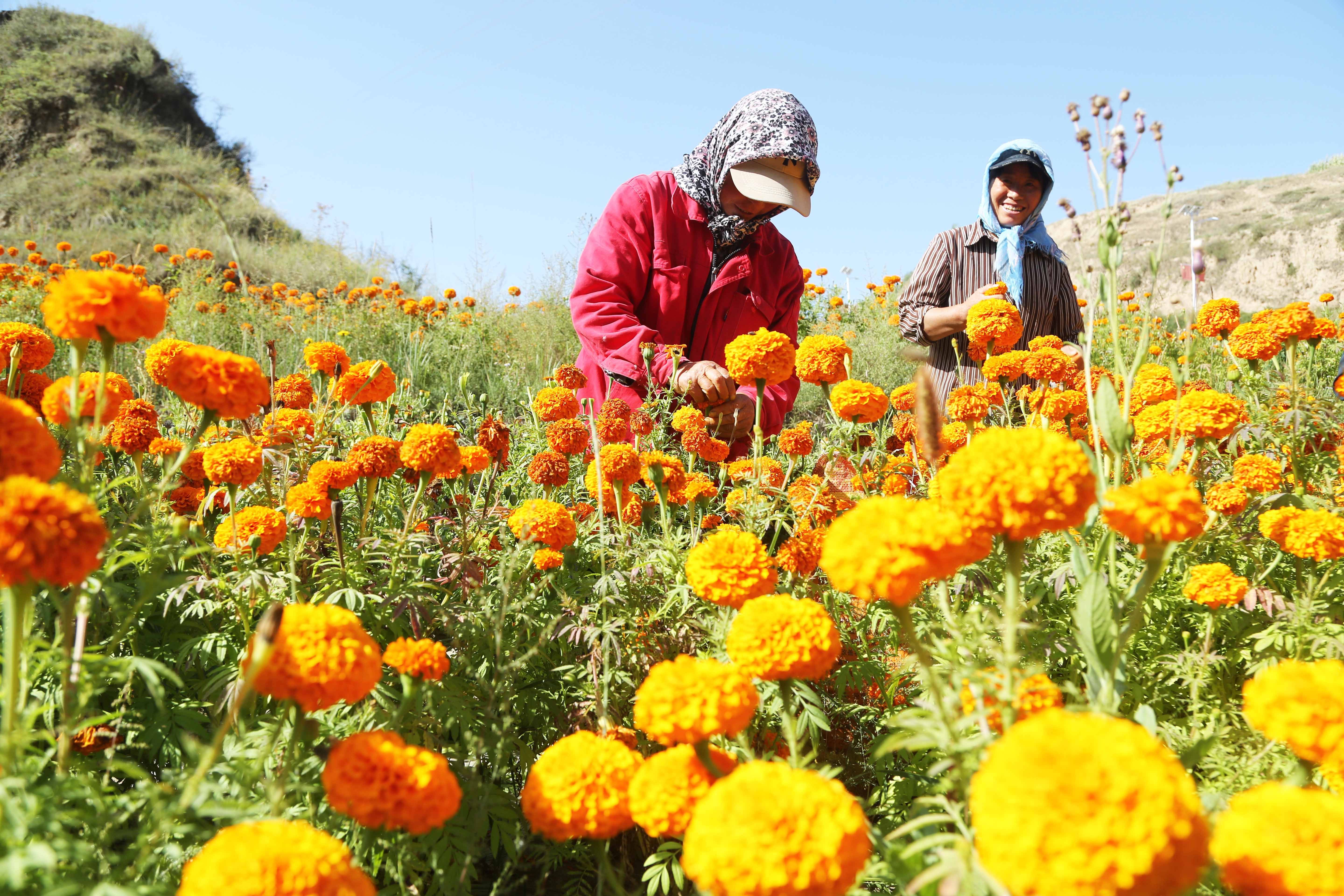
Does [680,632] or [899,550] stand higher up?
[899,550]

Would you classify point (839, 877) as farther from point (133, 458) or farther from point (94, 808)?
point (133, 458)

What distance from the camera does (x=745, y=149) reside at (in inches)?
139

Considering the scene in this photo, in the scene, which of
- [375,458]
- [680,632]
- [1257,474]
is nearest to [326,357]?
[375,458]

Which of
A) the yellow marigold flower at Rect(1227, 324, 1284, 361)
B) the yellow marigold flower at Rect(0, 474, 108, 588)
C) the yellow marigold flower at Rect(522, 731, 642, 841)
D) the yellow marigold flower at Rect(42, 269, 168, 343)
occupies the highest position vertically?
the yellow marigold flower at Rect(42, 269, 168, 343)

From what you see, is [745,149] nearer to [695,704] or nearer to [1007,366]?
[1007,366]

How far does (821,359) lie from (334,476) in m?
1.26

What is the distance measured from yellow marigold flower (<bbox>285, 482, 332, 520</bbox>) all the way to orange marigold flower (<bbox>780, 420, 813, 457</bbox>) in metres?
1.27

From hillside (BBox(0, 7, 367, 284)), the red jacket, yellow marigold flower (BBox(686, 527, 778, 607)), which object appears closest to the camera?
yellow marigold flower (BBox(686, 527, 778, 607))

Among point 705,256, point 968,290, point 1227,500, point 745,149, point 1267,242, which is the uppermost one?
point 1267,242

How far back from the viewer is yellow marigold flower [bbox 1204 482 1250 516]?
1814mm

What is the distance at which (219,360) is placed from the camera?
1.24 metres

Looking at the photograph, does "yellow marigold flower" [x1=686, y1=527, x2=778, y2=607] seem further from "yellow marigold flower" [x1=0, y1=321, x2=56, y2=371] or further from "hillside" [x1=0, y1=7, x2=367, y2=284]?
"hillside" [x1=0, y1=7, x2=367, y2=284]

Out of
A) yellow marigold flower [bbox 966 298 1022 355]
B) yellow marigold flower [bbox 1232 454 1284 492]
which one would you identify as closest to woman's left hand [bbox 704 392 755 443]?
yellow marigold flower [bbox 966 298 1022 355]

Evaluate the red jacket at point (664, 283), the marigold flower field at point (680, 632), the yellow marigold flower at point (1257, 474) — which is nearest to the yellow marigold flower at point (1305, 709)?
the marigold flower field at point (680, 632)
